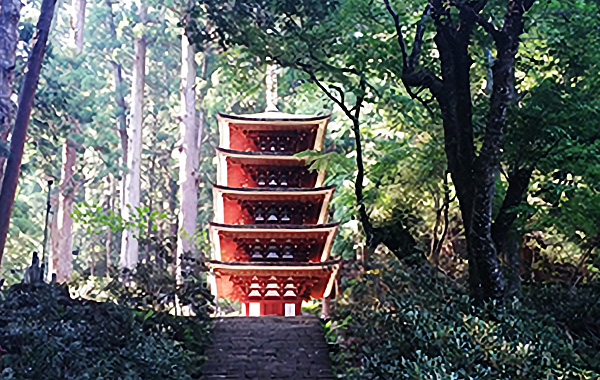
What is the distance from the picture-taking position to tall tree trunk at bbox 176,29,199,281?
1802 centimetres

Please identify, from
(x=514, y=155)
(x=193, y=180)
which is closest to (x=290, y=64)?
(x=514, y=155)

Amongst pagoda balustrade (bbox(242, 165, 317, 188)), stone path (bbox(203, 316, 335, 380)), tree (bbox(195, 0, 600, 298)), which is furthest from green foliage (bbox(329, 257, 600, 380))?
pagoda balustrade (bbox(242, 165, 317, 188))

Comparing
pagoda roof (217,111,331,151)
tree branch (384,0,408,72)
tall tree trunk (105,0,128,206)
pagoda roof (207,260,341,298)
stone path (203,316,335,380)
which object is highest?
tall tree trunk (105,0,128,206)

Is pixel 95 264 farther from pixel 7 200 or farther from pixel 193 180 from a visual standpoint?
pixel 7 200

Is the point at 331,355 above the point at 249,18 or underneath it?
underneath

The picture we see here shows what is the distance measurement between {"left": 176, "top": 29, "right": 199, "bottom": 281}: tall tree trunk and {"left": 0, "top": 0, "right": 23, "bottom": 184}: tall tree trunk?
28.8 ft

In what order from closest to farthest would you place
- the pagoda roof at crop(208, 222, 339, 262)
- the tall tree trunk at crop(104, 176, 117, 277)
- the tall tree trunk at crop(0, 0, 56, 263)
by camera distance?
the tall tree trunk at crop(0, 0, 56, 263)
the pagoda roof at crop(208, 222, 339, 262)
the tall tree trunk at crop(104, 176, 117, 277)

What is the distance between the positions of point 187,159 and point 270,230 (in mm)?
5079

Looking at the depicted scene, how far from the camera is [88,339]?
818cm

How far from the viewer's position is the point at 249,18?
10.1m

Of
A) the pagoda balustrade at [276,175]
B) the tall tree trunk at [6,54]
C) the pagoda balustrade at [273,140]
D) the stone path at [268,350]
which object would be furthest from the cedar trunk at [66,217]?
the tall tree trunk at [6,54]

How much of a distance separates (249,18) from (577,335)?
23.4 ft

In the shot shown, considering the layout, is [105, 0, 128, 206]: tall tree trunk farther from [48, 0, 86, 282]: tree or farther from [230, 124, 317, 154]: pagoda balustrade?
[230, 124, 317, 154]: pagoda balustrade

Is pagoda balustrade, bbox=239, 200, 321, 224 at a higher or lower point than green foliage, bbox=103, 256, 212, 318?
higher
